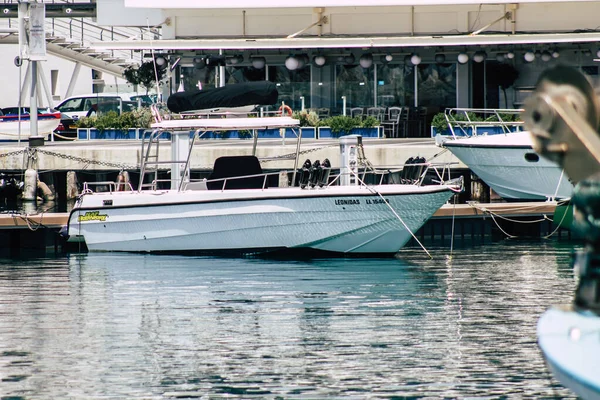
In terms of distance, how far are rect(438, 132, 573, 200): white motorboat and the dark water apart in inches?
185

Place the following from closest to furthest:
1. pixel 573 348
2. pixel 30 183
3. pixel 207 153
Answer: pixel 573 348, pixel 207 153, pixel 30 183

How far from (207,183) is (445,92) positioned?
15.3m

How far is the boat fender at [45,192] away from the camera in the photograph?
31.6 metres

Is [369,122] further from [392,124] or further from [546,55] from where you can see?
[546,55]

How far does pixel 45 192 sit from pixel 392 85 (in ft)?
37.3

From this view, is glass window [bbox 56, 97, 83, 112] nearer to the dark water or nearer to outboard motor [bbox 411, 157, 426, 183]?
the dark water

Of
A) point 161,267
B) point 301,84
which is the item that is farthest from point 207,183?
point 301,84

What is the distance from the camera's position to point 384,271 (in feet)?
66.2

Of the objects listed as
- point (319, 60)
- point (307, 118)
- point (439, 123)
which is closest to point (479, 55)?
point (439, 123)

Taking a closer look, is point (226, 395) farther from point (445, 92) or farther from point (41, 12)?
point (445, 92)

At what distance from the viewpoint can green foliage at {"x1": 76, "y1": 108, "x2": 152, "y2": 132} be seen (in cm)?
3412

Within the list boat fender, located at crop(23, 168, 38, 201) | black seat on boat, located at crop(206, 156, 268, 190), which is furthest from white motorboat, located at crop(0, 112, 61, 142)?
black seat on boat, located at crop(206, 156, 268, 190)

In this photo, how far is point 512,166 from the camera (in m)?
26.7

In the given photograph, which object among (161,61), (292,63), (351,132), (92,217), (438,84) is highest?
(161,61)
